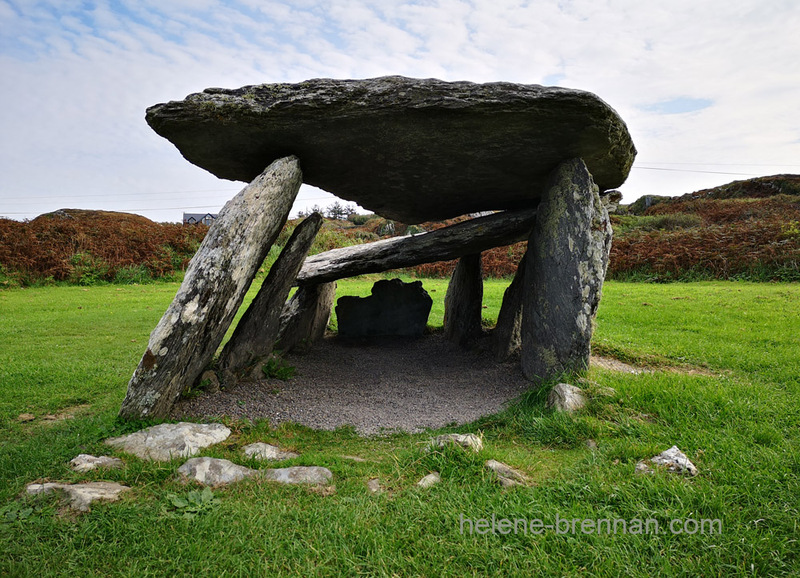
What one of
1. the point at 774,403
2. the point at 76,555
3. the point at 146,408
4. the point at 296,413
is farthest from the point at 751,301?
the point at 76,555

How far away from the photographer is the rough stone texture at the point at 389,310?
8.78 meters

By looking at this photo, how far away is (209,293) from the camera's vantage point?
454 centimetres

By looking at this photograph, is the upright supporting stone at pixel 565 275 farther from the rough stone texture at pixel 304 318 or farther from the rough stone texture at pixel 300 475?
the rough stone texture at pixel 304 318

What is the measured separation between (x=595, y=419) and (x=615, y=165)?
358 cm

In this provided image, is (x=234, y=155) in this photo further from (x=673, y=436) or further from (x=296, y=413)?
(x=673, y=436)

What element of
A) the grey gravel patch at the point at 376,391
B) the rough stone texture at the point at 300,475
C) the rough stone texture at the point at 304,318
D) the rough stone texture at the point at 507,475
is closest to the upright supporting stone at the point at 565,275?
the grey gravel patch at the point at 376,391

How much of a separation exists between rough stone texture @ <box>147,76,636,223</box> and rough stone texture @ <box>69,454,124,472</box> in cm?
319

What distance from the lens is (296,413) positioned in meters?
5.03

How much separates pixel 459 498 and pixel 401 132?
3572mm

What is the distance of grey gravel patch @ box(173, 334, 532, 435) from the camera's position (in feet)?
16.0

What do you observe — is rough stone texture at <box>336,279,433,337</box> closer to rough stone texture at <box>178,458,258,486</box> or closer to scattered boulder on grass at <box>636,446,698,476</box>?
rough stone texture at <box>178,458,258,486</box>

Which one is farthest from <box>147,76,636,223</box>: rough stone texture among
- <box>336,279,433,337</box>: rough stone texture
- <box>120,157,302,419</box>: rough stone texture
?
<box>336,279,433,337</box>: rough stone texture

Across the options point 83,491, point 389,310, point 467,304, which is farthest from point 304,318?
point 83,491

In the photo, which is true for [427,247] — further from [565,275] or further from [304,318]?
[304,318]
